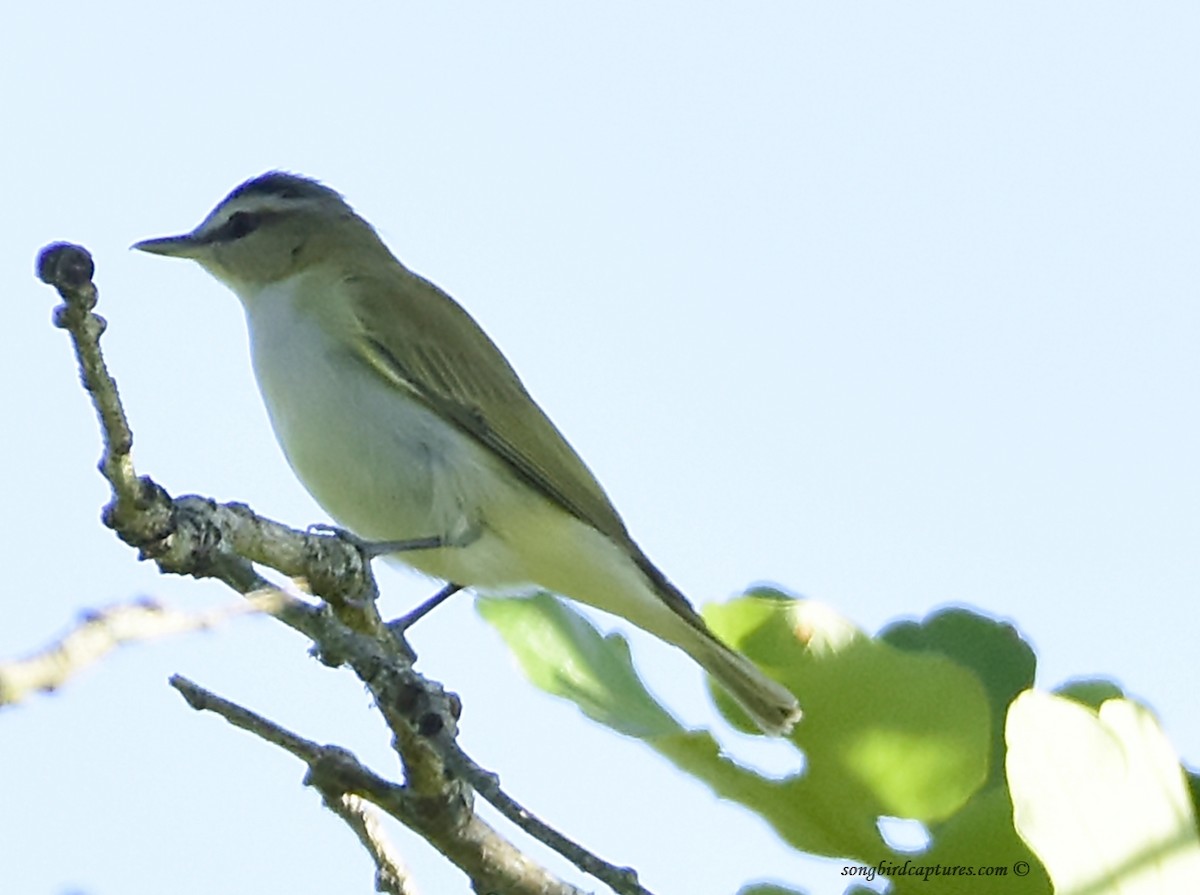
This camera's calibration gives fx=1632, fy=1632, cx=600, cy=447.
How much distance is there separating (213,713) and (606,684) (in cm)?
74

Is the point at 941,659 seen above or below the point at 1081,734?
above

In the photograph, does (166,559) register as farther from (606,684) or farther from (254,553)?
(606,684)

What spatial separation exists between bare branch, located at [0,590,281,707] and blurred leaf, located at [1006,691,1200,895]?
24.4 inches

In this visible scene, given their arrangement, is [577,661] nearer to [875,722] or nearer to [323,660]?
[875,722]

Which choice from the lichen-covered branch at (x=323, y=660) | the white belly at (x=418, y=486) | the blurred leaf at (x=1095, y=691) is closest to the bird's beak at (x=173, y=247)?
the white belly at (x=418, y=486)

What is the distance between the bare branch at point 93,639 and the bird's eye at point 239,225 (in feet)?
12.2

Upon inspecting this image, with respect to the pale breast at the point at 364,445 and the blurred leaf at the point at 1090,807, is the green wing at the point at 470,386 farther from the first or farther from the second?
the blurred leaf at the point at 1090,807

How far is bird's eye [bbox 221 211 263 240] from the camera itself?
5.06 m

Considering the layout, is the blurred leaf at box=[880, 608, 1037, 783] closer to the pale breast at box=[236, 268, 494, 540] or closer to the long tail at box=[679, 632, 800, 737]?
the long tail at box=[679, 632, 800, 737]

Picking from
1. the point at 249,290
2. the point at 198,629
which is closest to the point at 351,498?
the point at 249,290

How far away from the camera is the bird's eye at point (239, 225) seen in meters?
5.06

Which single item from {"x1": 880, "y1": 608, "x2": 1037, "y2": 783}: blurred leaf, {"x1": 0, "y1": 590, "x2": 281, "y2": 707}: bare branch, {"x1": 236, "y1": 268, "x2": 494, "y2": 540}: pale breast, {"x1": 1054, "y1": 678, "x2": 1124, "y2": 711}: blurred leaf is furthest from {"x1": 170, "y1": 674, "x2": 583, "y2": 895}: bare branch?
{"x1": 236, "y1": 268, "x2": 494, "y2": 540}: pale breast

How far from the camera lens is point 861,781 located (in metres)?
1.42

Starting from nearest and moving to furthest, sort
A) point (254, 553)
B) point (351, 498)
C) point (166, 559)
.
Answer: point (166, 559) → point (254, 553) → point (351, 498)
